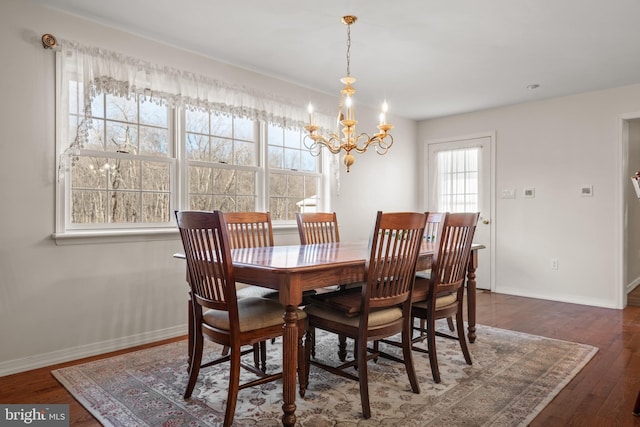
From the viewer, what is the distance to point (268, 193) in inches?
163

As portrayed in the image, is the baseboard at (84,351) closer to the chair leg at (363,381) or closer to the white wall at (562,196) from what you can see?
the chair leg at (363,381)

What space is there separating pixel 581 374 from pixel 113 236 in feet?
10.6

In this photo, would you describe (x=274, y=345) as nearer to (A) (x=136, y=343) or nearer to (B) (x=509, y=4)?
(A) (x=136, y=343)

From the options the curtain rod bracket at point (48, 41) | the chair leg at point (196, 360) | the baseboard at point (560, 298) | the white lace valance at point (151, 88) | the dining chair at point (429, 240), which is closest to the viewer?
the chair leg at point (196, 360)

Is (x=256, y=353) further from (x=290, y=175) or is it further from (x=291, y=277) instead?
(x=290, y=175)

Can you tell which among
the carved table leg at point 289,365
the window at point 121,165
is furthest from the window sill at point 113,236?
the carved table leg at point 289,365

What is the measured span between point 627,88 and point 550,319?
8.38 feet

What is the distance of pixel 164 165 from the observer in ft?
11.3

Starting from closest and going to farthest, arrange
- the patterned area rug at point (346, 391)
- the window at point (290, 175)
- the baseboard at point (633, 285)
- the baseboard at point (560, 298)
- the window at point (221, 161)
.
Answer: the patterned area rug at point (346, 391), the window at point (221, 161), the window at point (290, 175), the baseboard at point (560, 298), the baseboard at point (633, 285)

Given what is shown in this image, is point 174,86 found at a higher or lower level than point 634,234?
higher

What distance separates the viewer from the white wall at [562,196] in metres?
4.44

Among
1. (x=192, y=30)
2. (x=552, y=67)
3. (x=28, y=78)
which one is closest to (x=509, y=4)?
(x=552, y=67)

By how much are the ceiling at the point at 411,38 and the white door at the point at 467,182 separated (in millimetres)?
1120

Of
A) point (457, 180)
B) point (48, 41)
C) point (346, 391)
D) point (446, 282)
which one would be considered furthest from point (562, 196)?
point (48, 41)
